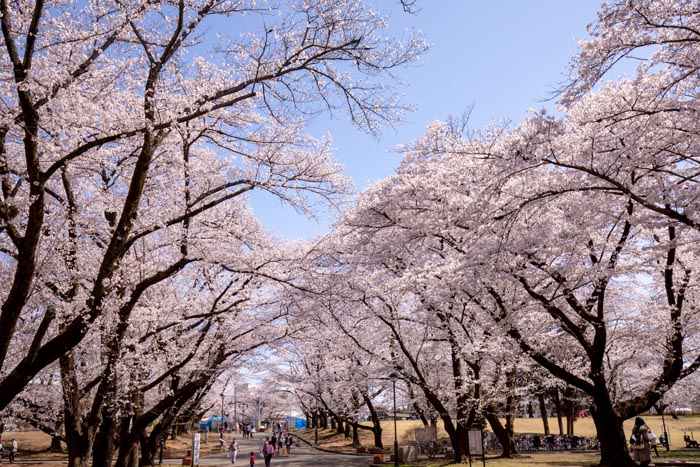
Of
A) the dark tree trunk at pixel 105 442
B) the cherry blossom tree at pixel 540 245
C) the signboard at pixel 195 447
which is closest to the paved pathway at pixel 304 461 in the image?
the signboard at pixel 195 447

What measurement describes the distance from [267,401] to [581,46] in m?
70.1

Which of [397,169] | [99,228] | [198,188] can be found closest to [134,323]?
[99,228]

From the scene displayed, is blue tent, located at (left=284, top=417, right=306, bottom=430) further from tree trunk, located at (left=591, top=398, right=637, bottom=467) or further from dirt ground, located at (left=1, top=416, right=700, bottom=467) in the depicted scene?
tree trunk, located at (left=591, top=398, right=637, bottom=467)

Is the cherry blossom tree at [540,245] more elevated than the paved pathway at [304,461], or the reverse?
the cherry blossom tree at [540,245]

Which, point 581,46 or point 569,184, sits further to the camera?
point 569,184

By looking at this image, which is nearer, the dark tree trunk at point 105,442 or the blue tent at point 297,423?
the dark tree trunk at point 105,442

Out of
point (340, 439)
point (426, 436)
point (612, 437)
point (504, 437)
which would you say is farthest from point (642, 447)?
point (340, 439)

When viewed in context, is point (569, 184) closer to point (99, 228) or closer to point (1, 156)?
point (1, 156)

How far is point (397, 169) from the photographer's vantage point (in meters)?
15.5

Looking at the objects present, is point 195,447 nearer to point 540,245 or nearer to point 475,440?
point 475,440

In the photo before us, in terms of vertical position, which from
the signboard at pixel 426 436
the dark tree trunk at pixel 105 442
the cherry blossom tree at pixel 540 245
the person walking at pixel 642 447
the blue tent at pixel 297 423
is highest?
the cherry blossom tree at pixel 540 245

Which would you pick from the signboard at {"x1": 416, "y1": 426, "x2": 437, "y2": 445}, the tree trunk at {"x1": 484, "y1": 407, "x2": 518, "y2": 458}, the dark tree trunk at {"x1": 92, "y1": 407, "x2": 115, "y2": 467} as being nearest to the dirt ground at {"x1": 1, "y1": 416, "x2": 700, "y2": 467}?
the tree trunk at {"x1": 484, "y1": 407, "x2": 518, "y2": 458}

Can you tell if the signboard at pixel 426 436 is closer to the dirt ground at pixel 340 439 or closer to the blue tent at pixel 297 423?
the dirt ground at pixel 340 439

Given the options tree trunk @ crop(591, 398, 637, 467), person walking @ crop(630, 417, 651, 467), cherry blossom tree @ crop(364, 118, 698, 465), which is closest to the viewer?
cherry blossom tree @ crop(364, 118, 698, 465)
